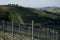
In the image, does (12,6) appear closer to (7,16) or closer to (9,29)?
(7,16)

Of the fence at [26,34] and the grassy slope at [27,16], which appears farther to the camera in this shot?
the grassy slope at [27,16]

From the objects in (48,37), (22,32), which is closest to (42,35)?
(48,37)

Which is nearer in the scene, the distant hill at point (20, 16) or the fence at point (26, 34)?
the fence at point (26, 34)

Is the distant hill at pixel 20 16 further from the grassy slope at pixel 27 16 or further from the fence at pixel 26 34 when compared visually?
the fence at pixel 26 34

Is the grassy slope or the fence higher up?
the fence

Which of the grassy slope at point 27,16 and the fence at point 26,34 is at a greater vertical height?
the fence at point 26,34

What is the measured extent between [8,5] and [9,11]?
1.92 m

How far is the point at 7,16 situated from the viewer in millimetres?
23531

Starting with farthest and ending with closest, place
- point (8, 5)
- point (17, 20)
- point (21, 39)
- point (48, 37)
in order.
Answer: point (8, 5)
point (17, 20)
point (48, 37)
point (21, 39)

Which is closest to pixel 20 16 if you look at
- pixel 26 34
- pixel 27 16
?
pixel 27 16

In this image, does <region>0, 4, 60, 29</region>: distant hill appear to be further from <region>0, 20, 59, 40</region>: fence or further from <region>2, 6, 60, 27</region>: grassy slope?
<region>0, 20, 59, 40</region>: fence

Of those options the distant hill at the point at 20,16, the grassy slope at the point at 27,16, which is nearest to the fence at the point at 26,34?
the distant hill at the point at 20,16

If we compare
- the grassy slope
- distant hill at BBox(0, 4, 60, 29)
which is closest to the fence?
distant hill at BBox(0, 4, 60, 29)

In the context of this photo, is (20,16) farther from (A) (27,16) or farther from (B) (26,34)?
(B) (26,34)
